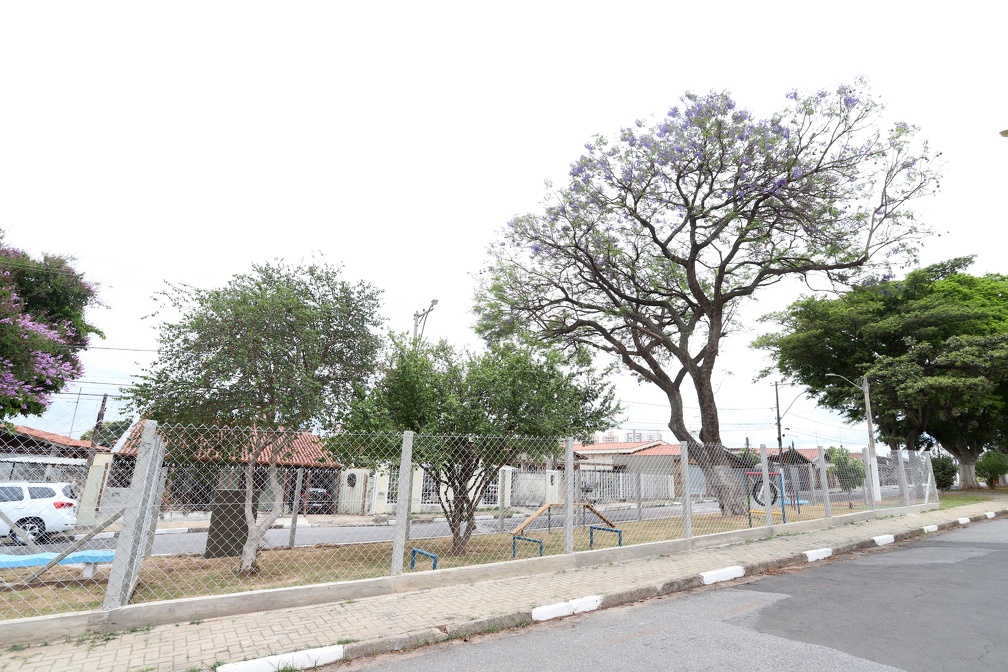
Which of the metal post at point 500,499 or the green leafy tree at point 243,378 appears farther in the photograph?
the metal post at point 500,499

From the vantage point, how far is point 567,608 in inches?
215

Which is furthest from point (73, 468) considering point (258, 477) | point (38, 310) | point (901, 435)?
point (901, 435)

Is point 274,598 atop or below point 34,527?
atop

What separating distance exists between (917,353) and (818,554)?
65.9 feet

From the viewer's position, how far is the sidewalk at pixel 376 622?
12.9 ft

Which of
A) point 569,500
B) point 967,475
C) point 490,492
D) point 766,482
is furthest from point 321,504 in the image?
point 967,475

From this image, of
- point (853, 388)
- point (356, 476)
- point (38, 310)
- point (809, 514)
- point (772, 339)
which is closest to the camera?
point (356, 476)

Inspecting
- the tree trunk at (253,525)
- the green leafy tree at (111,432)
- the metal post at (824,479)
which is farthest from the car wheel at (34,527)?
the metal post at (824,479)

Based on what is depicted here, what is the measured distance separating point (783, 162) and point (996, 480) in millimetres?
30278

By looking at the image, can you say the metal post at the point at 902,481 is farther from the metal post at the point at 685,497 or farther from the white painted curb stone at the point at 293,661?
the white painted curb stone at the point at 293,661

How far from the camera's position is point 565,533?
7.47 meters

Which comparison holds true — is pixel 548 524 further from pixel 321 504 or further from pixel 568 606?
pixel 568 606

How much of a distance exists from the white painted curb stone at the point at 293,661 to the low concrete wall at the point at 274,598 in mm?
1354

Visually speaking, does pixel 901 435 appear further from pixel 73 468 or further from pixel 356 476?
pixel 73 468
